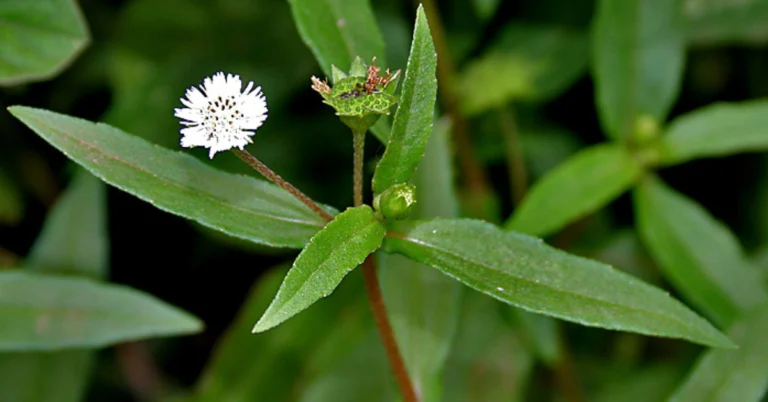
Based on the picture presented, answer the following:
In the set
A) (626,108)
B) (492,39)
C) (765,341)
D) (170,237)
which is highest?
(492,39)

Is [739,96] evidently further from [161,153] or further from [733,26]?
[161,153]

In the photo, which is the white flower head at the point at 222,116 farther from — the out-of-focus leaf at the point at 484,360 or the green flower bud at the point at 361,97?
the out-of-focus leaf at the point at 484,360

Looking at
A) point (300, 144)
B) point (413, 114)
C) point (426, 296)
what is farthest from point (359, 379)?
point (413, 114)

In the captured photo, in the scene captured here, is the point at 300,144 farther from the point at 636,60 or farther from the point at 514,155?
the point at 636,60

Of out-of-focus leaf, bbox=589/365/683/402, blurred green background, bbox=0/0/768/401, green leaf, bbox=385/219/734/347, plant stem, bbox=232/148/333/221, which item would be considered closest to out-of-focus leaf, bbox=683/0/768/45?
blurred green background, bbox=0/0/768/401

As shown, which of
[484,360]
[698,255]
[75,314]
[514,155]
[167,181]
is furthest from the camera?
[514,155]

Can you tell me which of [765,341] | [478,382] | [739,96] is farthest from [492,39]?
[765,341]
